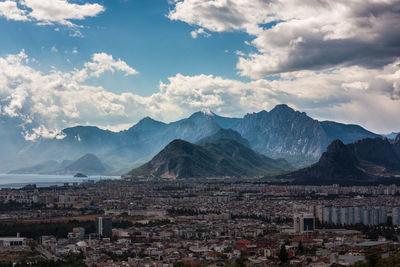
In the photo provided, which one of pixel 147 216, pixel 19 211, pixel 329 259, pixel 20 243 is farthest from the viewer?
pixel 19 211

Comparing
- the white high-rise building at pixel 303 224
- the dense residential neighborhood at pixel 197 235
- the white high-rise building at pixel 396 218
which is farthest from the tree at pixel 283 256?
the white high-rise building at pixel 396 218

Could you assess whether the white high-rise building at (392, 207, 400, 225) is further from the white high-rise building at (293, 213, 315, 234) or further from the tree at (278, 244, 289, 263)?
the tree at (278, 244, 289, 263)

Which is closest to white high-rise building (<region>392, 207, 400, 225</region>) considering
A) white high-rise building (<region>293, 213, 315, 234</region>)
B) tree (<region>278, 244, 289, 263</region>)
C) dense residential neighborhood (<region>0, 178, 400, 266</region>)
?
dense residential neighborhood (<region>0, 178, 400, 266</region>)

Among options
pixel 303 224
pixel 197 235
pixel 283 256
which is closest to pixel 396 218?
pixel 303 224

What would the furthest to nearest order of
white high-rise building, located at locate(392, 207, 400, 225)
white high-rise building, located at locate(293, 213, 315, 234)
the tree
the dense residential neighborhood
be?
white high-rise building, located at locate(392, 207, 400, 225), white high-rise building, located at locate(293, 213, 315, 234), the dense residential neighborhood, the tree

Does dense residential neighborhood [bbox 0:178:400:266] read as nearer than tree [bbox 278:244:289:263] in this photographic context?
No

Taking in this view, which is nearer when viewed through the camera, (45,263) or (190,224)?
(45,263)

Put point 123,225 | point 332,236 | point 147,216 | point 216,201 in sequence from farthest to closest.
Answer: point 216,201 → point 147,216 → point 123,225 → point 332,236

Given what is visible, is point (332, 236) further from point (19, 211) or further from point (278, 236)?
point (19, 211)

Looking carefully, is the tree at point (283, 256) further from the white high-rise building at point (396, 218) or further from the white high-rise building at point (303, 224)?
the white high-rise building at point (396, 218)

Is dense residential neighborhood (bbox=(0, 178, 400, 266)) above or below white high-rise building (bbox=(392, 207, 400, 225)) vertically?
below

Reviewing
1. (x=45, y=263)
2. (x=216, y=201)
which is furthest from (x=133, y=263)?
(x=216, y=201)
